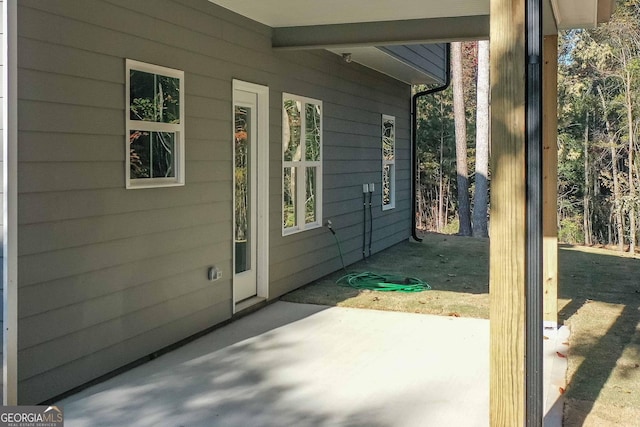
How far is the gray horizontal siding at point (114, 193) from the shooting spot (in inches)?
145

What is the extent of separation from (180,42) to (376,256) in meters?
5.64

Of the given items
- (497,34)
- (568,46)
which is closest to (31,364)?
(497,34)

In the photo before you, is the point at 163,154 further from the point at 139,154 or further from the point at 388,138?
the point at 388,138

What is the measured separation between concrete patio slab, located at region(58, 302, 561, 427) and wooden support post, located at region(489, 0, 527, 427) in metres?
1.07

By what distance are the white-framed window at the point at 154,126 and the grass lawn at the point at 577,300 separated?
8.01 ft

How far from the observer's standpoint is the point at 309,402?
13.0 ft

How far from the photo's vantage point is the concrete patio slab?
3.72m

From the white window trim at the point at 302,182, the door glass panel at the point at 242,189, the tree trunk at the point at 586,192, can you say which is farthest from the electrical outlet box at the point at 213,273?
the tree trunk at the point at 586,192

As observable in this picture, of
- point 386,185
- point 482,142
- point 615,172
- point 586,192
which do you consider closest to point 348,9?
point 386,185

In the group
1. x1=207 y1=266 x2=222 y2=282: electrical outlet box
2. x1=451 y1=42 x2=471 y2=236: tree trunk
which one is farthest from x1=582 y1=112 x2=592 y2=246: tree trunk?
x1=207 y1=266 x2=222 y2=282: electrical outlet box

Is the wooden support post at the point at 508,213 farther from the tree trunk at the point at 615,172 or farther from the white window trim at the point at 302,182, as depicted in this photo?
the tree trunk at the point at 615,172

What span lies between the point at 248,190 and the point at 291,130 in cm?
118

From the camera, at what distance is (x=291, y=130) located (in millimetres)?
7328

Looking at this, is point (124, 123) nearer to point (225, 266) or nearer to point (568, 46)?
point (225, 266)
